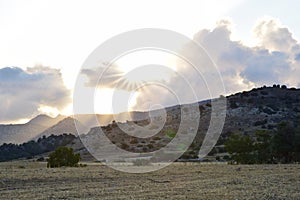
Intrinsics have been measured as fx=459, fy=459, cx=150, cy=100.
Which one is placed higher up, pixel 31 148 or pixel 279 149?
pixel 31 148

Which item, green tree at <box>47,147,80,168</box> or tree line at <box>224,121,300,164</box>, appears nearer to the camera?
tree line at <box>224,121,300,164</box>

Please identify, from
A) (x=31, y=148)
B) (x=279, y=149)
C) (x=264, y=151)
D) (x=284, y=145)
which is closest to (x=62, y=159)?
(x=264, y=151)

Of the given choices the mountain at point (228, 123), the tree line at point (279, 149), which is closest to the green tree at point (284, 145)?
the tree line at point (279, 149)

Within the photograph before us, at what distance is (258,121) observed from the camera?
99.1 m

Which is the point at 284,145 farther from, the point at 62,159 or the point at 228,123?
the point at 228,123

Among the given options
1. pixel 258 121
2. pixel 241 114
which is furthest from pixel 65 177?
pixel 241 114

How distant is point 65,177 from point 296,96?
98019mm

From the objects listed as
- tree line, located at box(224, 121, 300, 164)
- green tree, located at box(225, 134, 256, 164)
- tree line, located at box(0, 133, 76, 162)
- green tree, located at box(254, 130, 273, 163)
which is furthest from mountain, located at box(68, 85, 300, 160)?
tree line, located at box(224, 121, 300, 164)

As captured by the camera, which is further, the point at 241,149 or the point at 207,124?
the point at 207,124

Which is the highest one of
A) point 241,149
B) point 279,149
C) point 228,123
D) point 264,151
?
point 228,123

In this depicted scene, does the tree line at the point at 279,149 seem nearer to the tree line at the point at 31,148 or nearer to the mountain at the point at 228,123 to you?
the mountain at the point at 228,123

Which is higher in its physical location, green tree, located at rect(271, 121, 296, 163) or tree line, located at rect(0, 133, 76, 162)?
tree line, located at rect(0, 133, 76, 162)

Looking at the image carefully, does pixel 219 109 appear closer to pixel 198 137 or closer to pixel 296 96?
pixel 296 96

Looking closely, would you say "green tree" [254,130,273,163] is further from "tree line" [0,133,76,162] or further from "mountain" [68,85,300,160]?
"tree line" [0,133,76,162]
